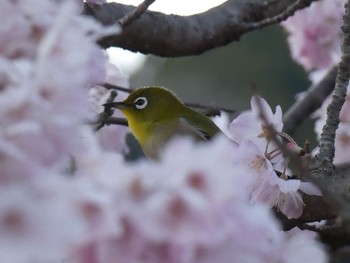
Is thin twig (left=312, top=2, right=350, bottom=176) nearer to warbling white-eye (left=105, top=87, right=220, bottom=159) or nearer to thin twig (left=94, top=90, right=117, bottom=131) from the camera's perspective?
thin twig (left=94, top=90, right=117, bottom=131)

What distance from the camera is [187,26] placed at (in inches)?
67.8

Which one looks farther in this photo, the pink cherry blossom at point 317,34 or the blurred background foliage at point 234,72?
the blurred background foliage at point 234,72

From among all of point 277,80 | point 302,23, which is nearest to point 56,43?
point 302,23

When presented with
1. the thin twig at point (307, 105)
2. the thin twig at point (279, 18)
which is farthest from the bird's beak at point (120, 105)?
the thin twig at point (307, 105)

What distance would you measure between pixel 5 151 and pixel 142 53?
1.11 m

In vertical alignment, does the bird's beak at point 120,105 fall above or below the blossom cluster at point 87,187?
below

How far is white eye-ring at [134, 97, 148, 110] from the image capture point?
194 centimetres

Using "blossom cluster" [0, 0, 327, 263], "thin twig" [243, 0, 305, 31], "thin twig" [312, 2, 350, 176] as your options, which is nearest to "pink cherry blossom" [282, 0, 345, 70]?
"thin twig" [243, 0, 305, 31]

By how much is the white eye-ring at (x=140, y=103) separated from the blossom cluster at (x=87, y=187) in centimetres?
128

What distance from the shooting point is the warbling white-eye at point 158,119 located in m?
1.92

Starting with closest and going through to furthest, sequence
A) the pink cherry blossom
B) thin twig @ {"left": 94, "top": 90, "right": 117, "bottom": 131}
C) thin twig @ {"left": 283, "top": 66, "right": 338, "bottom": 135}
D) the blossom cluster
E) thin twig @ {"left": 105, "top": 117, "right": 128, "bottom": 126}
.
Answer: the blossom cluster → thin twig @ {"left": 94, "top": 90, "right": 117, "bottom": 131} → thin twig @ {"left": 105, "top": 117, "right": 128, "bottom": 126} → thin twig @ {"left": 283, "top": 66, "right": 338, "bottom": 135} → the pink cherry blossom

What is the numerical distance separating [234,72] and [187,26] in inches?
555

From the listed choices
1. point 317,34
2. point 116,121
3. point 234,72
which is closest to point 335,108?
point 116,121

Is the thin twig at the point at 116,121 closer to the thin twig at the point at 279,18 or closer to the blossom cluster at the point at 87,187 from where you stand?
the thin twig at the point at 279,18
